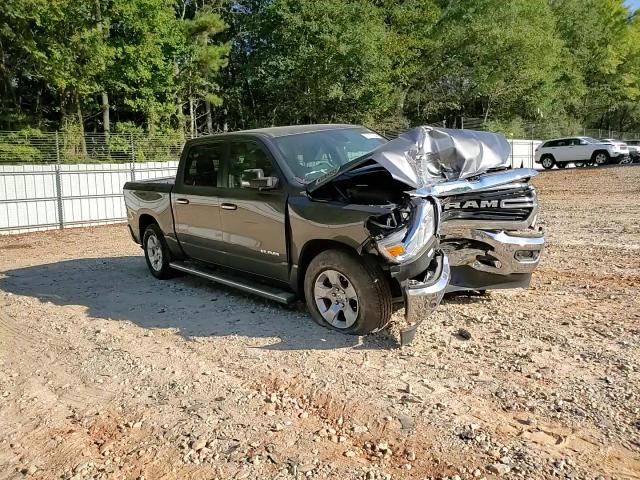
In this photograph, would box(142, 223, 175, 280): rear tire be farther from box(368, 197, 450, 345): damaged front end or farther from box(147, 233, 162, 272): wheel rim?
box(368, 197, 450, 345): damaged front end

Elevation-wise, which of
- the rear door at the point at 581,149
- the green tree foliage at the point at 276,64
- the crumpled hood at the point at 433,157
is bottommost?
the crumpled hood at the point at 433,157

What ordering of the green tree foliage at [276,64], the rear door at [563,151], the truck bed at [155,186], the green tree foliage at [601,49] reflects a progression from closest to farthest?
the truck bed at [155,186]
the green tree foliage at [276,64]
the rear door at [563,151]
the green tree foliage at [601,49]

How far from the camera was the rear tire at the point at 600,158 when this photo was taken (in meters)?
27.7

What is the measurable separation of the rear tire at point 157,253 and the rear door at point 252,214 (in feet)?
5.41

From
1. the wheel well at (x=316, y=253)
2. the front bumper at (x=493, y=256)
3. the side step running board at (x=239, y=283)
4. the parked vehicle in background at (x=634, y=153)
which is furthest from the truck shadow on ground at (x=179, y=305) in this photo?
the parked vehicle in background at (x=634, y=153)

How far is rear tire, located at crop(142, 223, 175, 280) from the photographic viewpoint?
7465mm

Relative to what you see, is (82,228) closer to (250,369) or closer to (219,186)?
(219,186)

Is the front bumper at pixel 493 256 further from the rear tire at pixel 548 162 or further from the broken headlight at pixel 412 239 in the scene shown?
the rear tire at pixel 548 162

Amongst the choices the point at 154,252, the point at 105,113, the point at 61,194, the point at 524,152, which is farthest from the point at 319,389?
the point at 524,152

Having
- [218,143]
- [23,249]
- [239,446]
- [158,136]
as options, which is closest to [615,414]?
[239,446]

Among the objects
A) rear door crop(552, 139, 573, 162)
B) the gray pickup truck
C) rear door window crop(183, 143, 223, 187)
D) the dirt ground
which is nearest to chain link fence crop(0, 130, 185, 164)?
the dirt ground

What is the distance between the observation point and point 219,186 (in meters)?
6.08

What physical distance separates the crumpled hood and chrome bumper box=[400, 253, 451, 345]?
751 mm

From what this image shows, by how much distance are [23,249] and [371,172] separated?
35.6ft
